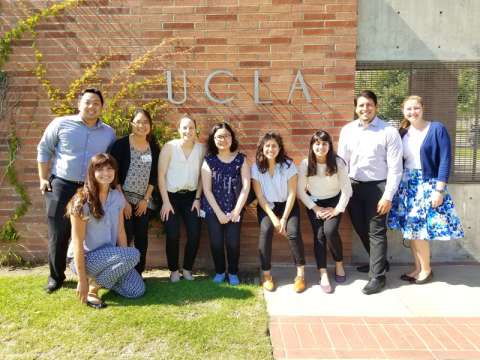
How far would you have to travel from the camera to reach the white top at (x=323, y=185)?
13.5 ft

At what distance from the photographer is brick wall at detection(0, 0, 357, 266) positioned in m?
4.53

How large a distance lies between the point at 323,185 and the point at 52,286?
8.83 feet

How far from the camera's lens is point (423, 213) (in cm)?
415

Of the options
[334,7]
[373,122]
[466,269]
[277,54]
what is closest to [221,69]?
[277,54]

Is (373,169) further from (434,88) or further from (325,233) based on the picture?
(434,88)

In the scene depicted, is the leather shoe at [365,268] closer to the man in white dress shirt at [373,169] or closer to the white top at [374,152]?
the man in white dress shirt at [373,169]

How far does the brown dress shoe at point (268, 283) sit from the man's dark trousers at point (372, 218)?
94cm

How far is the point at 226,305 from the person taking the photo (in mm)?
3693

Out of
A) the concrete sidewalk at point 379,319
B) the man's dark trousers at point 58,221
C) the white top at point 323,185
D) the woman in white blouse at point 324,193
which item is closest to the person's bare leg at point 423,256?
the concrete sidewalk at point 379,319

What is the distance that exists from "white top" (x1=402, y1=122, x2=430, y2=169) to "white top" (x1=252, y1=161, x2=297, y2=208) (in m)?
1.09

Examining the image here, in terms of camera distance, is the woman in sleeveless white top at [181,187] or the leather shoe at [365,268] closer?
the woman in sleeveless white top at [181,187]

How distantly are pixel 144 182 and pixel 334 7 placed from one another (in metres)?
2.63

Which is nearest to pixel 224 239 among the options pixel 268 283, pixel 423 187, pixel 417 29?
pixel 268 283

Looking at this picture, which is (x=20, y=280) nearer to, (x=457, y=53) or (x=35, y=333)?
(x=35, y=333)
